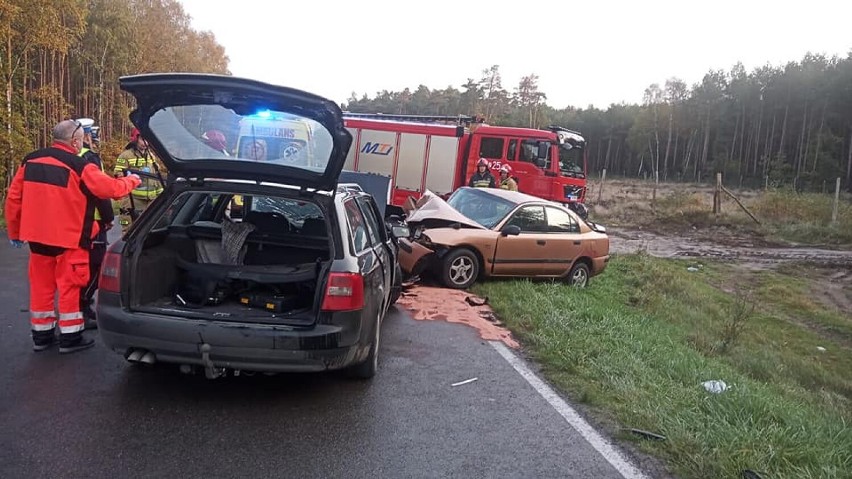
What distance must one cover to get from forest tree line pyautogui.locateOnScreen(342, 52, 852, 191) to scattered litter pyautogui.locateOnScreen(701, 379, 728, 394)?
45.4 metres

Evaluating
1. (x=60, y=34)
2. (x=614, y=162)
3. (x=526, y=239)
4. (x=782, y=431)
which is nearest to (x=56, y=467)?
(x=782, y=431)

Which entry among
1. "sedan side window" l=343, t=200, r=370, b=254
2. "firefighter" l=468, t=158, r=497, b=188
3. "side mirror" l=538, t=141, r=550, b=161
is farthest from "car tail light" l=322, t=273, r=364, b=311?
"side mirror" l=538, t=141, r=550, b=161

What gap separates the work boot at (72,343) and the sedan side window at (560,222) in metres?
6.48

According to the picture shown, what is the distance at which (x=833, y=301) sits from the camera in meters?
12.2

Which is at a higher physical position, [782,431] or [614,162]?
[614,162]

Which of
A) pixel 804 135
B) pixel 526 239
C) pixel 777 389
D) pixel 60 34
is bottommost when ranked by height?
pixel 777 389

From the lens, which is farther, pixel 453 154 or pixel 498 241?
pixel 453 154

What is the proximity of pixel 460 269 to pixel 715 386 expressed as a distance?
4132 mm

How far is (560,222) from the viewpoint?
31.4 feet

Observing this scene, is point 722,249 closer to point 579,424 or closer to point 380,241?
point 380,241

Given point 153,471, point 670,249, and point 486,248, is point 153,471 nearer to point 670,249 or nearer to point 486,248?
point 486,248

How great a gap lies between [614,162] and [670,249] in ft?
212

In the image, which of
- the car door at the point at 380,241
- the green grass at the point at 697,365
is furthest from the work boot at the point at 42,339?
the green grass at the point at 697,365

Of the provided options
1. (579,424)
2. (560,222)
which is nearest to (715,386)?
(579,424)
